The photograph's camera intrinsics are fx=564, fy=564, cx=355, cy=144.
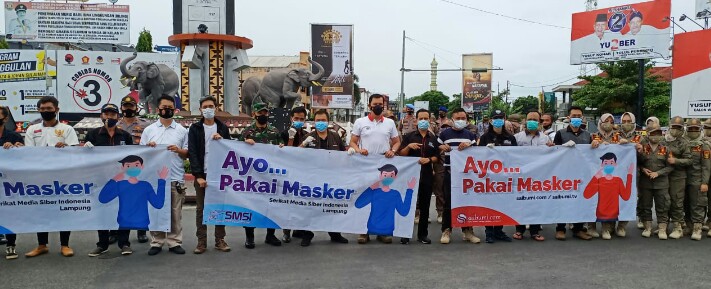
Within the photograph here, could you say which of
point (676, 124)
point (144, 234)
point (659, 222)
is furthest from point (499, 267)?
point (144, 234)

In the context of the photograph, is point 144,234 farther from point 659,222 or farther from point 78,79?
point 78,79

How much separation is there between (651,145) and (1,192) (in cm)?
752

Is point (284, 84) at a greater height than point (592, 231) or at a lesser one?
greater

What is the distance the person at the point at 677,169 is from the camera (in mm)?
6922

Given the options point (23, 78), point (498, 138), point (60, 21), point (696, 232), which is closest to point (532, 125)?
point (498, 138)

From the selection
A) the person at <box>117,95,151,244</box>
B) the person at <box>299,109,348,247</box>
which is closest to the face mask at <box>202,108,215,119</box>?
the person at <box>117,95,151,244</box>

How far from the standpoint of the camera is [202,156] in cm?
622

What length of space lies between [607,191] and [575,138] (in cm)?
76

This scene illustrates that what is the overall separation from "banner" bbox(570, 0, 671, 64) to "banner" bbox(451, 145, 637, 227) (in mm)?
13818

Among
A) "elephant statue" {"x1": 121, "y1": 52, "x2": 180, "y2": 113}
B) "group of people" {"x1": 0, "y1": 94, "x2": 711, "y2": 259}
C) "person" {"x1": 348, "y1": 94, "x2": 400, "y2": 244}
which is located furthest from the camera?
"elephant statue" {"x1": 121, "y1": 52, "x2": 180, "y2": 113}

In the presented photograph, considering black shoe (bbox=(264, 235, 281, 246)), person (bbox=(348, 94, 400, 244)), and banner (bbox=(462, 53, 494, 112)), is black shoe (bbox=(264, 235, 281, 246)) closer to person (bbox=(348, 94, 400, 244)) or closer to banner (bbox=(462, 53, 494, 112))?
person (bbox=(348, 94, 400, 244))

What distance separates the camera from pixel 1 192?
234 inches

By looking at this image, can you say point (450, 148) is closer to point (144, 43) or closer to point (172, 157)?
point (172, 157)

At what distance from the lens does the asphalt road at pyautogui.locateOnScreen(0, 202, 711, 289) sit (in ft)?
16.5
